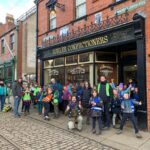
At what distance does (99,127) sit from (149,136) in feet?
5.10

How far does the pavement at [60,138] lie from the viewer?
22.2ft

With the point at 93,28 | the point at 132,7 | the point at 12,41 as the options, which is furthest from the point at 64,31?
the point at 12,41

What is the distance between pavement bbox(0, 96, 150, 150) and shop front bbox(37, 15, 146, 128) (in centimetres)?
129

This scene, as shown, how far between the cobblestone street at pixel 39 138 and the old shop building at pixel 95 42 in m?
2.39

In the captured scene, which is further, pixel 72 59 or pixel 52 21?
pixel 52 21

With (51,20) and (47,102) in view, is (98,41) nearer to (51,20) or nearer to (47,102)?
(47,102)

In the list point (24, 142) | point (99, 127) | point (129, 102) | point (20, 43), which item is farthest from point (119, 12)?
point (20, 43)

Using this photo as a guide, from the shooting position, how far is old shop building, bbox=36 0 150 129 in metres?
8.53

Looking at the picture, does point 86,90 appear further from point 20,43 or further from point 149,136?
point 20,43

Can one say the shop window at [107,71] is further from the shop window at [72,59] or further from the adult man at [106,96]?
the adult man at [106,96]

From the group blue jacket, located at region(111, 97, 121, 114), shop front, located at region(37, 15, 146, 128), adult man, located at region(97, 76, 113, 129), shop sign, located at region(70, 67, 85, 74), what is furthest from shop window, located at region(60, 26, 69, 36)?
blue jacket, located at region(111, 97, 121, 114)

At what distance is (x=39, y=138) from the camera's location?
24.9 ft

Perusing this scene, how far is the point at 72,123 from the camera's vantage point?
28.1ft

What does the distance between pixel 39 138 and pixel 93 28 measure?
550 centimetres
